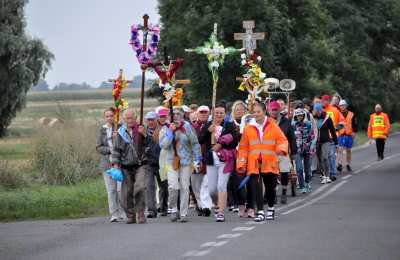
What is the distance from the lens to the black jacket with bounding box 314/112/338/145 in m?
27.3

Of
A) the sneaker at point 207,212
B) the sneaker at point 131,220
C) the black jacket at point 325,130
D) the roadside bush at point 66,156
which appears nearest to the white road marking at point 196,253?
the sneaker at point 131,220

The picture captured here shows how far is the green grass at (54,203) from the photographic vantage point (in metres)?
21.0

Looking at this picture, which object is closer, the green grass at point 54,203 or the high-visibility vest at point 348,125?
the green grass at point 54,203

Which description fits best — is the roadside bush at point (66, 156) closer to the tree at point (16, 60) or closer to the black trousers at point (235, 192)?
the black trousers at point (235, 192)

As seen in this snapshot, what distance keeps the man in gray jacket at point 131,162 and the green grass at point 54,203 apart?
2033 millimetres

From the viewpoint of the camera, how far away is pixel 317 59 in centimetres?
5806

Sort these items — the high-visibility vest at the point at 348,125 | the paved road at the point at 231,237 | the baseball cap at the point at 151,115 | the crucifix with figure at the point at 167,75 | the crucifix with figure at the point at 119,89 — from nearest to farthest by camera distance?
the paved road at the point at 231,237 → the crucifix with figure at the point at 167,75 → the baseball cap at the point at 151,115 → the crucifix with figure at the point at 119,89 → the high-visibility vest at the point at 348,125

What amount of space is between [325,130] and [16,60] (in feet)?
122

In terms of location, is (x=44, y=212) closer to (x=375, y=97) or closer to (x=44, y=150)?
(x=44, y=150)

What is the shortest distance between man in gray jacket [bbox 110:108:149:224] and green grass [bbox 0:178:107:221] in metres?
2.03

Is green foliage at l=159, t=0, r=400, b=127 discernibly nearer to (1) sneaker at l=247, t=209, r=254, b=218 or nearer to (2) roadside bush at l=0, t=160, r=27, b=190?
(2) roadside bush at l=0, t=160, r=27, b=190

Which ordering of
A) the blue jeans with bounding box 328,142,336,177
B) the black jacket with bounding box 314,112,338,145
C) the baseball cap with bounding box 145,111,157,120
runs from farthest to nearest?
the blue jeans with bounding box 328,142,336,177, the black jacket with bounding box 314,112,338,145, the baseball cap with bounding box 145,111,157,120

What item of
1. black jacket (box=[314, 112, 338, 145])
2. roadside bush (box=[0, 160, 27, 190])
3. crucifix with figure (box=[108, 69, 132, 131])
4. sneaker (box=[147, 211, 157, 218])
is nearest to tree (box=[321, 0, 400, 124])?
roadside bush (box=[0, 160, 27, 190])

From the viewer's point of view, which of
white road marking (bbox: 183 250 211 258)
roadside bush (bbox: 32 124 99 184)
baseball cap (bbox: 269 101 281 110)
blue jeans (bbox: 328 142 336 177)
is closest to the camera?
white road marking (bbox: 183 250 211 258)
